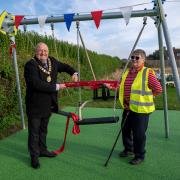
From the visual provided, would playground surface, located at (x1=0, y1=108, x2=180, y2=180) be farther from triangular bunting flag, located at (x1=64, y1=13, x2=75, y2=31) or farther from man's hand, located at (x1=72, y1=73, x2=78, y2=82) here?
triangular bunting flag, located at (x1=64, y1=13, x2=75, y2=31)

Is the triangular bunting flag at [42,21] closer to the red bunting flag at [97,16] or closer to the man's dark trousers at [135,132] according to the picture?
the red bunting flag at [97,16]

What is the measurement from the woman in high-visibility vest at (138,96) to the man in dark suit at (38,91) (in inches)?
33.8

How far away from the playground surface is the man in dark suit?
0.30 meters

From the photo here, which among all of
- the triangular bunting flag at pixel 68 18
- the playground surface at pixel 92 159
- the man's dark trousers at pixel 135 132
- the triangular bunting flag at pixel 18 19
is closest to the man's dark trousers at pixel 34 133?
the playground surface at pixel 92 159

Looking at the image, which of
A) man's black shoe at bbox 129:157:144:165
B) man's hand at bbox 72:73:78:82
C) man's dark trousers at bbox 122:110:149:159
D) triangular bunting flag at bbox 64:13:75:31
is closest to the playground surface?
man's black shoe at bbox 129:157:144:165

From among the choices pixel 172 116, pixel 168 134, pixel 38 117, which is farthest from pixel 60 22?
pixel 172 116

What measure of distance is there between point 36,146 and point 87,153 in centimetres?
85

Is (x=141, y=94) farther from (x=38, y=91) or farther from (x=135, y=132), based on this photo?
(x=38, y=91)

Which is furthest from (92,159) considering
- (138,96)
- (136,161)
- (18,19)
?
(18,19)

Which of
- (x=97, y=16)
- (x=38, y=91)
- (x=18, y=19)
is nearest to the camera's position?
(x=38, y=91)

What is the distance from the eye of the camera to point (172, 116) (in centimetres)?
Answer: 693

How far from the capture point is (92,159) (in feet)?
14.1

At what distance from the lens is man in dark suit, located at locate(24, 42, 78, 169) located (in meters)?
3.78

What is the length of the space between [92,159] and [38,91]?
127 cm
